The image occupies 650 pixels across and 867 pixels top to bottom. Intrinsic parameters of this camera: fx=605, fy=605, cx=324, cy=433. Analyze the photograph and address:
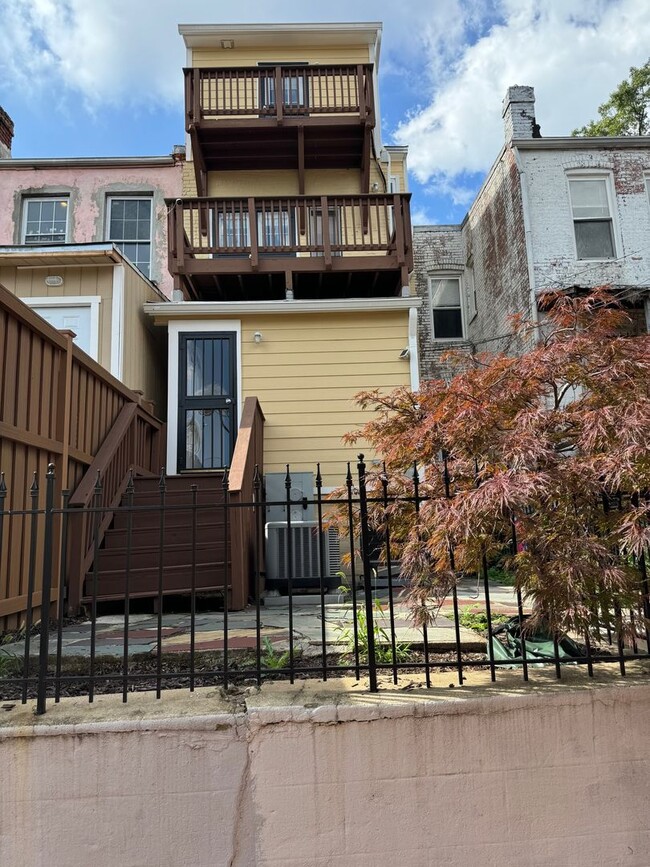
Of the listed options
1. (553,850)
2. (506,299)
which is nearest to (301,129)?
(506,299)

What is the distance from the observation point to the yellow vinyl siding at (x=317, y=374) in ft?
28.8

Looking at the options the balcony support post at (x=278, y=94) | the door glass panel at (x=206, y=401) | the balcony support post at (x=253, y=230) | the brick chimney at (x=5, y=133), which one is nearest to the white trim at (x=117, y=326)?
the door glass panel at (x=206, y=401)

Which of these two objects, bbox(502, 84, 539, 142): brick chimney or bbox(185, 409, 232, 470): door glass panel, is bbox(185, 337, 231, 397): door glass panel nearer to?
bbox(185, 409, 232, 470): door glass panel

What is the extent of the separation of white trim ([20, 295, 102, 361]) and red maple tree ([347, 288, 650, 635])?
624 centimetres

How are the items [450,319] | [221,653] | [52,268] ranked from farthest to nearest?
1. [450,319]
2. [52,268]
3. [221,653]

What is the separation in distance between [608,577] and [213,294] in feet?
29.2

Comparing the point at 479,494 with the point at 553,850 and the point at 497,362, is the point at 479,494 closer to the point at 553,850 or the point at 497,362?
the point at 497,362

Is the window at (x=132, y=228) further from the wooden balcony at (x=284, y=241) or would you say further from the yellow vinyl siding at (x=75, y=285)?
the yellow vinyl siding at (x=75, y=285)

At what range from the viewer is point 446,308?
50.9 feet

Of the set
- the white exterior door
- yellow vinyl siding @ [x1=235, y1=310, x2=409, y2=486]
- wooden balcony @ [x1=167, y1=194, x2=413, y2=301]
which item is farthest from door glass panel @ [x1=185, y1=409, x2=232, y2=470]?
wooden balcony @ [x1=167, y1=194, x2=413, y2=301]

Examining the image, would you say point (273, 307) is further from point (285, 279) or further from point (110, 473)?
point (110, 473)

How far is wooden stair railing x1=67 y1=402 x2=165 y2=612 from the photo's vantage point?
5.24 meters

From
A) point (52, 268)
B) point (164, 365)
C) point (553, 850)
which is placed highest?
point (52, 268)

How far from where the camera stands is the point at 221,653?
3.69 m
